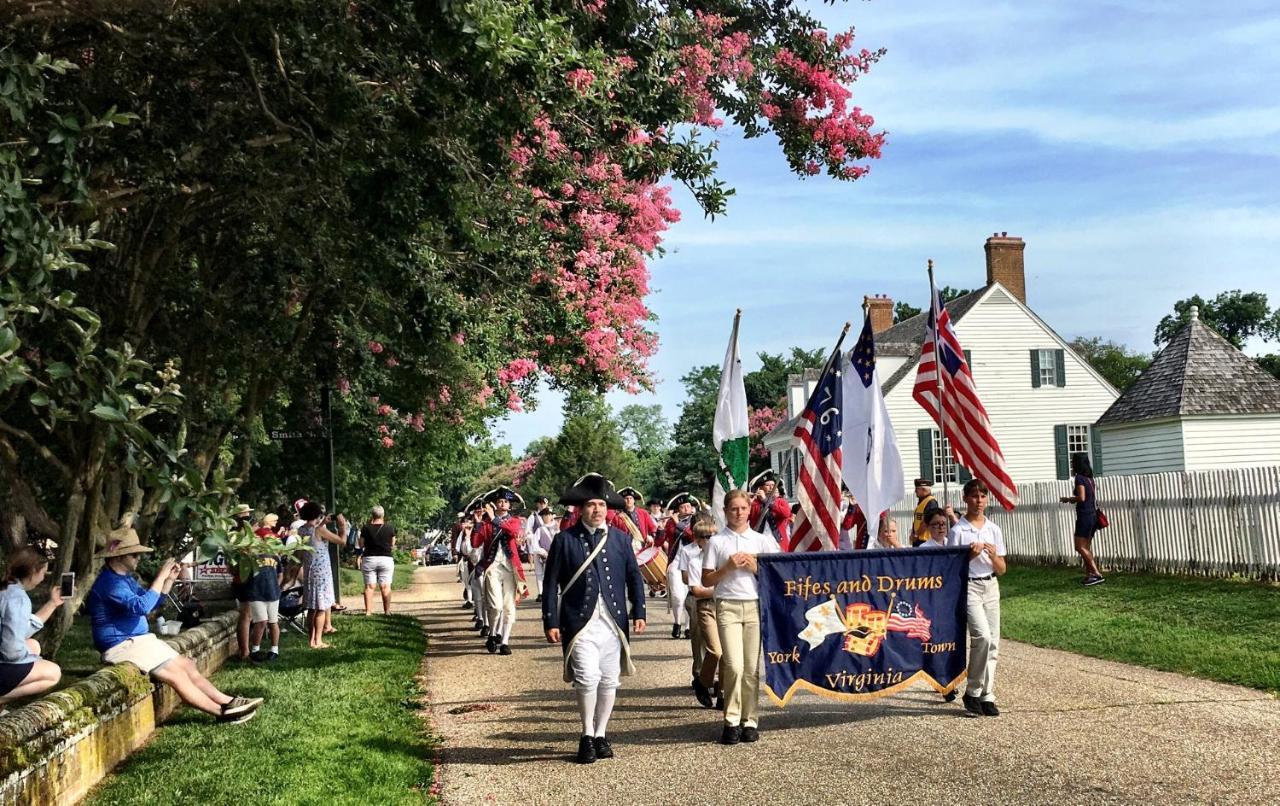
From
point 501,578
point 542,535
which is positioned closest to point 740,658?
point 501,578

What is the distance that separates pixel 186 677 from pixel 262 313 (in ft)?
21.1

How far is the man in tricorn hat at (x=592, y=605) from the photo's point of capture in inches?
335

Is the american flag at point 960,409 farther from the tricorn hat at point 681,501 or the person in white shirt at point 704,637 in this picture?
the tricorn hat at point 681,501

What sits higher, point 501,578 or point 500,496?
point 500,496

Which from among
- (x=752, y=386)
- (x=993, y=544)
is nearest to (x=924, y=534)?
(x=993, y=544)

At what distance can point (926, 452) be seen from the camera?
38969 mm

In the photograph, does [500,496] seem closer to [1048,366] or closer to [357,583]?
[357,583]

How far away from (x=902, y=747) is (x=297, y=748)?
166 inches

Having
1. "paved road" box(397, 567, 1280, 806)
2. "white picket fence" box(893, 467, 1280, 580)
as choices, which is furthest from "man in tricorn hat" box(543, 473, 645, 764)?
"white picket fence" box(893, 467, 1280, 580)

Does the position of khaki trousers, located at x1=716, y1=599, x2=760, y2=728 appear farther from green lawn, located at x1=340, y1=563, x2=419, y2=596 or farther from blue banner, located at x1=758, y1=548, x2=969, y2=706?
green lawn, located at x1=340, y1=563, x2=419, y2=596

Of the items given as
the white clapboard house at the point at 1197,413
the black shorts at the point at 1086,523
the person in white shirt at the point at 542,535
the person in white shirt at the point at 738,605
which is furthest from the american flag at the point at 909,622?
the white clapboard house at the point at 1197,413

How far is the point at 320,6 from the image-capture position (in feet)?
28.5

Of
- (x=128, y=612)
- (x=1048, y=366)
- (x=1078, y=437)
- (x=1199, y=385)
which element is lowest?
(x=128, y=612)

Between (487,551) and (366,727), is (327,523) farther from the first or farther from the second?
(366,727)
